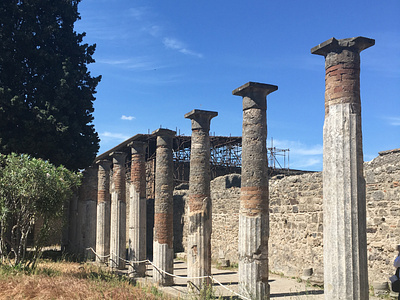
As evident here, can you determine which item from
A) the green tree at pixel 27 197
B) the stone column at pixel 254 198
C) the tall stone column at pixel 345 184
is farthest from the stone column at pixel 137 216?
the tall stone column at pixel 345 184

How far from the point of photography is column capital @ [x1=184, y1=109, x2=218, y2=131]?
10.5m

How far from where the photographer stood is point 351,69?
242 inches

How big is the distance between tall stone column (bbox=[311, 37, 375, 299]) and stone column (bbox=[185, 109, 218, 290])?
14.4ft

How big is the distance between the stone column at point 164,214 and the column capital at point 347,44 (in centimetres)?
683

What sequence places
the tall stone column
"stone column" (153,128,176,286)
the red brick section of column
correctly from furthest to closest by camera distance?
the red brick section of column < "stone column" (153,128,176,286) < the tall stone column

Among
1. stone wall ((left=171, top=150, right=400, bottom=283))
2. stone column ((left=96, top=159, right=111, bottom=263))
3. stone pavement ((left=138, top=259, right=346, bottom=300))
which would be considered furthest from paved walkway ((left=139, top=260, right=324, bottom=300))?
stone column ((left=96, top=159, right=111, bottom=263))

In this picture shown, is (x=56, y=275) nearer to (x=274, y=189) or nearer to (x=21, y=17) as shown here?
(x=274, y=189)

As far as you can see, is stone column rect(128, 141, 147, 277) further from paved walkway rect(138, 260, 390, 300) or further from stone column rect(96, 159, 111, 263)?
stone column rect(96, 159, 111, 263)

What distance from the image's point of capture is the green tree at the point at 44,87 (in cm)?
1562

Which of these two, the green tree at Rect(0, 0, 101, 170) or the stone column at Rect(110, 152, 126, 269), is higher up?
the green tree at Rect(0, 0, 101, 170)

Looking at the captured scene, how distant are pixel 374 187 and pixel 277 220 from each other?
13.7 feet

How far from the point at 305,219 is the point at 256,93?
5237 millimetres

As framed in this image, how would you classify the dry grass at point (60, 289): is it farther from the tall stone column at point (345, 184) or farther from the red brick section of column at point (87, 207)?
the red brick section of column at point (87, 207)

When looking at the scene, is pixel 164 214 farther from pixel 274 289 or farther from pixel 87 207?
pixel 87 207
